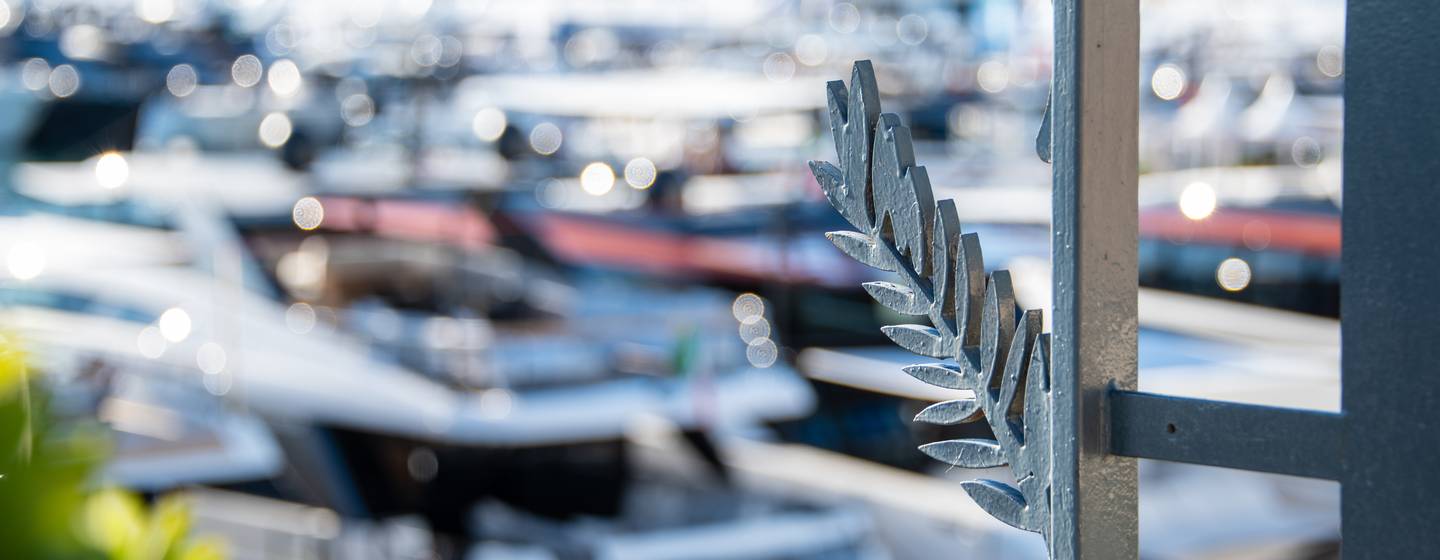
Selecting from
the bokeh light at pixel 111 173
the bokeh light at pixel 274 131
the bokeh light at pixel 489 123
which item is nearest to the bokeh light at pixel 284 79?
the bokeh light at pixel 489 123

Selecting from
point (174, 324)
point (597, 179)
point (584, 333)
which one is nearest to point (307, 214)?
point (174, 324)

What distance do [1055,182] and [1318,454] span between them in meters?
0.26

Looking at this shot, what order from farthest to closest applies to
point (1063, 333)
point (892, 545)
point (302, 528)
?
point (302, 528) < point (892, 545) < point (1063, 333)

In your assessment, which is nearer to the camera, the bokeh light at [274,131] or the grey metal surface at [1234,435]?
the grey metal surface at [1234,435]

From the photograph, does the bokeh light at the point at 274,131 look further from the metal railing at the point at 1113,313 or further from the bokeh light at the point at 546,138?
the metal railing at the point at 1113,313

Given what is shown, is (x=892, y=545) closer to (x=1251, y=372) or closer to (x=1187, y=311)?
(x=1251, y=372)

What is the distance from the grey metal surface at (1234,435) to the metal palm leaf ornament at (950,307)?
7cm

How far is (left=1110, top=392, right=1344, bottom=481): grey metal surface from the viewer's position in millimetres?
1119

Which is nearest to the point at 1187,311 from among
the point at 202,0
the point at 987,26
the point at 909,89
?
the point at 909,89

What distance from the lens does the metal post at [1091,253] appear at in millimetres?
1205

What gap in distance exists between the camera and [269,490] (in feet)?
29.8

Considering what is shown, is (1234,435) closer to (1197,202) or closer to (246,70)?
(1197,202)

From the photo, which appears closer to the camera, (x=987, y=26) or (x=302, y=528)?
(x=302, y=528)

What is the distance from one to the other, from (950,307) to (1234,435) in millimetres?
227
